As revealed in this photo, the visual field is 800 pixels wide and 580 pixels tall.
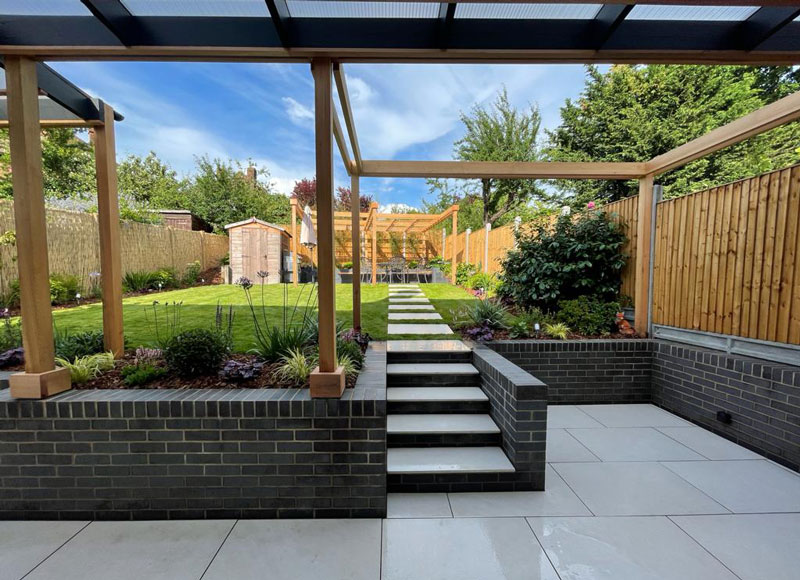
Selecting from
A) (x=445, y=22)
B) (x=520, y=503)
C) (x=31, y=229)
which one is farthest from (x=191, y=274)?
(x=520, y=503)

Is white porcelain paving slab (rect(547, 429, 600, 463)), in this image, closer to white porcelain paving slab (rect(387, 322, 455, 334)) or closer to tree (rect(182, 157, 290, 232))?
white porcelain paving slab (rect(387, 322, 455, 334))

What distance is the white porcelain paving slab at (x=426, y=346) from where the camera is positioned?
146 inches

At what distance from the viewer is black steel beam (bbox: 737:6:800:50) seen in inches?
76.0

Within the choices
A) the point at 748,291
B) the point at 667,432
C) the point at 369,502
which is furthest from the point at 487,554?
the point at 748,291

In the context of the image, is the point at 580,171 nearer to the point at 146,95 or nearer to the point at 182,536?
the point at 182,536

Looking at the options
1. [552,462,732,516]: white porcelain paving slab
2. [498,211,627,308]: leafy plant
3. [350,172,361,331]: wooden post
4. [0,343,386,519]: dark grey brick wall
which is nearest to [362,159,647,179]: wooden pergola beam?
[350,172,361,331]: wooden post

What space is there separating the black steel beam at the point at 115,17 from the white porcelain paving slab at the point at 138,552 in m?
2.93

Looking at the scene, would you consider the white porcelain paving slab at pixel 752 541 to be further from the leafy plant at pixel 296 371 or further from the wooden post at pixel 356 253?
the wooden post at pixel 356 253

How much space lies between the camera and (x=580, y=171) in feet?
14.3

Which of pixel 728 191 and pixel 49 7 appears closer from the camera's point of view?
pixel 49 7

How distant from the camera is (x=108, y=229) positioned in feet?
9.89

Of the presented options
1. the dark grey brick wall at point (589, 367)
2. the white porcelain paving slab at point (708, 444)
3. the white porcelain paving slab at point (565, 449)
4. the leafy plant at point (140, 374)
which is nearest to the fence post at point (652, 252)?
the dark grey brick wall at point (589, 367)

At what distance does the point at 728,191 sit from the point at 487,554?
3.89m

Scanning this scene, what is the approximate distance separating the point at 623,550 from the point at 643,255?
3645 millimetres
